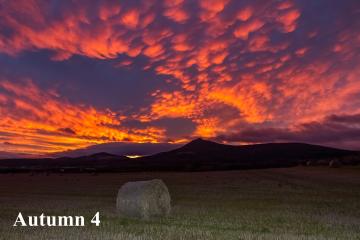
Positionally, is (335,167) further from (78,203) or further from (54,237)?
(54,237)

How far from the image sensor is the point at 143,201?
778 inches

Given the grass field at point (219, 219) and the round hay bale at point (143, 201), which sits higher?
the round hay bale at point (143, 201)

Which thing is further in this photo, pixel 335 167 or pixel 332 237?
pixel 335 167

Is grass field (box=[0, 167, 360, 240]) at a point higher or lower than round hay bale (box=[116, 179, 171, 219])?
lower

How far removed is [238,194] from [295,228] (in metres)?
13.9

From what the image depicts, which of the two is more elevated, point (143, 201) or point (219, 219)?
point (143, 201)

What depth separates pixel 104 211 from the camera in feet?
66.8

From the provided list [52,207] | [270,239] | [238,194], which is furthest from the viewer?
[238,194]

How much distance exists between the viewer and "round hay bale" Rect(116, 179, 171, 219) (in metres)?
19.8

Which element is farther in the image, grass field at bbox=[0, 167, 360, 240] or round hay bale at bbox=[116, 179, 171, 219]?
round hay bale at bbox=[116, 179, 171, 219]

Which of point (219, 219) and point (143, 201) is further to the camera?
point (143, 201)

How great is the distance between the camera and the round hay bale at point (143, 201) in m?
19.8

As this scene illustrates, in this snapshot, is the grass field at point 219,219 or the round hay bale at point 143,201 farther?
the round hay bale at point 143,201

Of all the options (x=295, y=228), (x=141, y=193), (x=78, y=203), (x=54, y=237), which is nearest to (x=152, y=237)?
(x=54, y=237)
